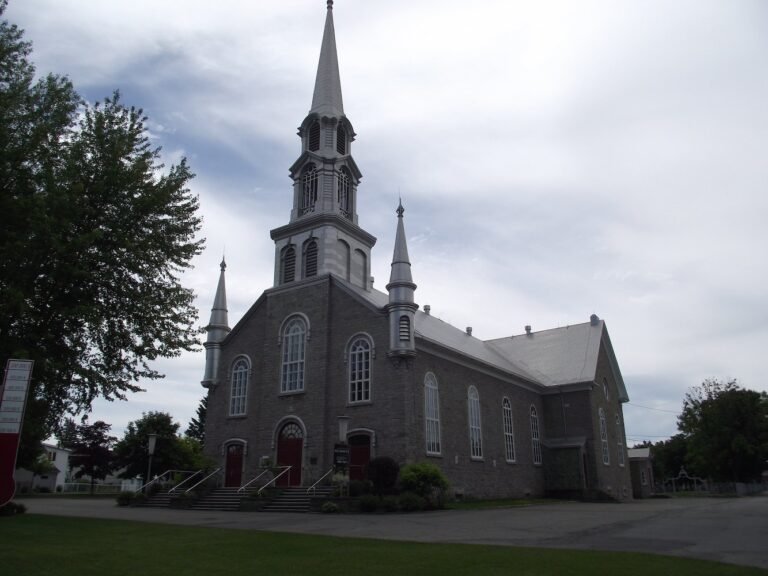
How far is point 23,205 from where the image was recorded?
A: 695 inches

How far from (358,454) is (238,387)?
942 cm

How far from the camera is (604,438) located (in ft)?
146

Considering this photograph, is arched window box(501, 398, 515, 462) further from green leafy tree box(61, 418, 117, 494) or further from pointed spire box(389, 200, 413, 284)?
green leafy tree box(61, 418, 117, 494)

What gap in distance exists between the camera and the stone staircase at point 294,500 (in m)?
24.2

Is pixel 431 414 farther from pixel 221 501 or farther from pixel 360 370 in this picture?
pixel 221 501

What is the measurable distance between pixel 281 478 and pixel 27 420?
1427cm

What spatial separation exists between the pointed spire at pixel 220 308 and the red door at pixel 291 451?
8726 mm

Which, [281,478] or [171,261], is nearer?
[171,261]

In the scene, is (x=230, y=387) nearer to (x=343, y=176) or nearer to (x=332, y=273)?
(x=332, y=273)

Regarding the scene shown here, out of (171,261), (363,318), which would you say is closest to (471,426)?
(363,318)

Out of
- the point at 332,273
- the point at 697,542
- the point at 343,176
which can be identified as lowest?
the point at 697,542

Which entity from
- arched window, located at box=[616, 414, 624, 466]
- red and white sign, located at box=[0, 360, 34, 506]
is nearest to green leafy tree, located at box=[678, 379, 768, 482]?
arched window, located at box=[616, 414, 624, 466]

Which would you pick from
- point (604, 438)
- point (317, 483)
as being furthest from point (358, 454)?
point (604, 438)

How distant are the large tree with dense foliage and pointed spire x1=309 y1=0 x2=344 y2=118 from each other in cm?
1585
